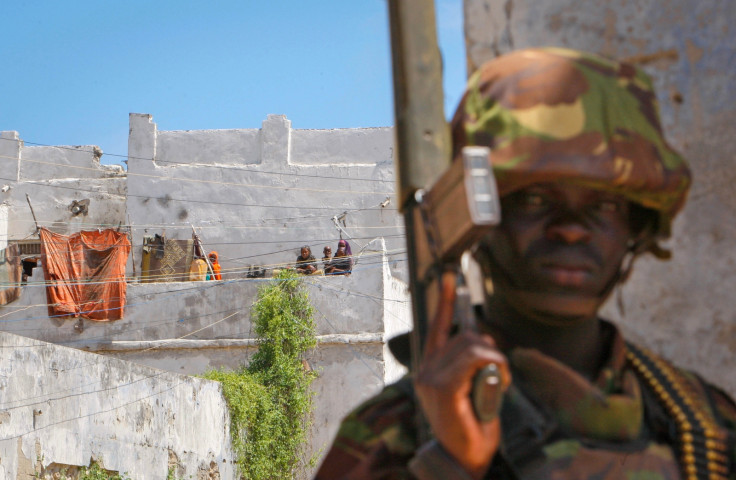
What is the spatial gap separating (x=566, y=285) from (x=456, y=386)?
38 cm

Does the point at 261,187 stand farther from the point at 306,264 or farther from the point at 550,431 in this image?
the point at 550,431

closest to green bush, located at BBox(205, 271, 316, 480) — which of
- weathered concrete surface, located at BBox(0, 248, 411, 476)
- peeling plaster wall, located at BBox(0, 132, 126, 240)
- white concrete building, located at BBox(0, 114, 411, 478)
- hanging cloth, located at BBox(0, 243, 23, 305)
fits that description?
weathered concrete surface, located at BBox(0, 248, 411, 476)

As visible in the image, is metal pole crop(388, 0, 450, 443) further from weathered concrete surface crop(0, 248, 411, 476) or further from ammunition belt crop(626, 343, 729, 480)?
weathered concrete surface crop(0, 248, 411, 476)

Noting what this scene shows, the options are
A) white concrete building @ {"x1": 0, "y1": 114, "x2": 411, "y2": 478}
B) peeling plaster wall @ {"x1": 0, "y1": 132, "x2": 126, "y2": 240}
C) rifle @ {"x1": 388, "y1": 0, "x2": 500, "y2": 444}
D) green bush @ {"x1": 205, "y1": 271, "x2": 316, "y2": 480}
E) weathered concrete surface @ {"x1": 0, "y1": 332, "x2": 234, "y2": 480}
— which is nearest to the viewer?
rifle @ {"x1": 388, "y1": 0, "x2": 500, "y2": 444}

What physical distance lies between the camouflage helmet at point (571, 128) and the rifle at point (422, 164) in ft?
0.28

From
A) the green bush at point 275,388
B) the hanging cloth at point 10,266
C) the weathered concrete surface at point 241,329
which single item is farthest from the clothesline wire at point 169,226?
the green bush at point 275,388

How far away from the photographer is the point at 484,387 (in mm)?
1358

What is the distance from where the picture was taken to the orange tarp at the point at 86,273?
19.5m

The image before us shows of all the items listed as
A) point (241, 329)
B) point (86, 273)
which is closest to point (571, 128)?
point (241, 329)

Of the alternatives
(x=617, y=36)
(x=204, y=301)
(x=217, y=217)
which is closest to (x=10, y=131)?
(x=217, y=217)

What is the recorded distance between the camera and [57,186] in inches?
1063

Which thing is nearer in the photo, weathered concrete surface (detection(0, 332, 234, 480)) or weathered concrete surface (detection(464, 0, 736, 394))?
weathered concrete surface (detection(464, 0, 736, 394))

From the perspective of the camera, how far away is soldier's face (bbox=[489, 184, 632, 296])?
163 centimetres

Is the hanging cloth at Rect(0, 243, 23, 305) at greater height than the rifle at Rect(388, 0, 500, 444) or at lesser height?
greater
